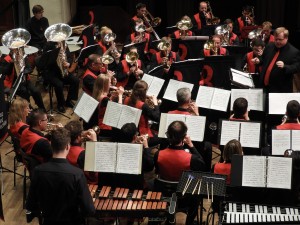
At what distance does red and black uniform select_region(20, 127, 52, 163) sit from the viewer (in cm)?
686

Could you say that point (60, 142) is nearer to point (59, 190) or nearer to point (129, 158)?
point (59, 190)

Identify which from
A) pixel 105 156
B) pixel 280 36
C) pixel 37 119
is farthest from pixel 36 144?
pixel 280 36

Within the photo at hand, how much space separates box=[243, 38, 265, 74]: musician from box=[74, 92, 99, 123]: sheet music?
3.09m

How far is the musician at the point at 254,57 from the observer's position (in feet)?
31.2

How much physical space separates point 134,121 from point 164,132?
0.50 meters

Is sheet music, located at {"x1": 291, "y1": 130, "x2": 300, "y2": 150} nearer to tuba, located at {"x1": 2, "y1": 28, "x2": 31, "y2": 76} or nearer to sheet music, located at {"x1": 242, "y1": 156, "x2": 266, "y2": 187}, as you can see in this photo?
sheet music, located at {"x1": 242, "y1": 156, "x2": 266, "y2": 187}

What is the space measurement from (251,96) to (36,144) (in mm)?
3032

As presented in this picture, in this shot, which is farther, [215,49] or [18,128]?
[215,49]

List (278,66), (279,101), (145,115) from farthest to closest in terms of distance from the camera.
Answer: (278,66) → (145,115) → (279,101)

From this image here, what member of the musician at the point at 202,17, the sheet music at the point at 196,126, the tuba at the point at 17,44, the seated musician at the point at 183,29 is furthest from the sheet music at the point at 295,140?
the musician at the point at 202,17

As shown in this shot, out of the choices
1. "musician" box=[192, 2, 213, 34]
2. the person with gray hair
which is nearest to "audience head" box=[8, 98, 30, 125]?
the person with gray hair

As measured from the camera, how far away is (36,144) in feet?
22.6

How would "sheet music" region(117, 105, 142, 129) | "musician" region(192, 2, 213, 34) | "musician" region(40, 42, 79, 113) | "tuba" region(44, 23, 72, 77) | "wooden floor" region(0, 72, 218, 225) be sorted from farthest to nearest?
"musician" region(192, 2, 213, 34) < "musician" region(40, 42, 79, 113) < "tuba" region(44, 23, 72, 77) < "sheet music" region(117, 105, 142, 129) < "wooden floor" region(0, 72, 218, 225)

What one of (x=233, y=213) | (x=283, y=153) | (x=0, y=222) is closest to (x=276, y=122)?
(x=283, y=153)
